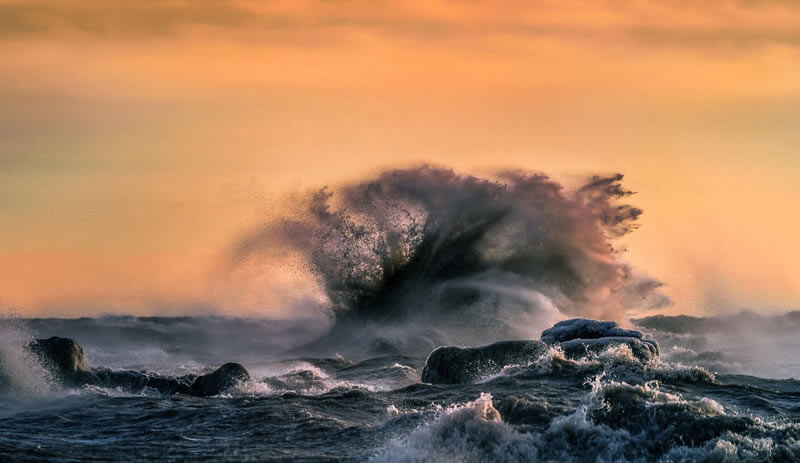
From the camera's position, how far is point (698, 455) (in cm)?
1142

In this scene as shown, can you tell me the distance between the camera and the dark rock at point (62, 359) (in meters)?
21.2

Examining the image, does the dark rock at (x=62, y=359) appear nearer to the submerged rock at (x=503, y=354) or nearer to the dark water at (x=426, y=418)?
the dark water at (x=426, y=418)

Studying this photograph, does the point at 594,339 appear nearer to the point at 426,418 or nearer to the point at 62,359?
the point at 426,418

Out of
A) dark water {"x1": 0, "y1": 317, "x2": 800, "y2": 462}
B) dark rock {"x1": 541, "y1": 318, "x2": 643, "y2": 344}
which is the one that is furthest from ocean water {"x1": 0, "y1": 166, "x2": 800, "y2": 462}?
dark rock {"x1": 541, "y1": 318, "x2": 643, "y2": 344}

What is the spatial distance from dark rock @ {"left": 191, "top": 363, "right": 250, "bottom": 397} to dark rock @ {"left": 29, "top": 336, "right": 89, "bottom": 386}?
9.72 feet

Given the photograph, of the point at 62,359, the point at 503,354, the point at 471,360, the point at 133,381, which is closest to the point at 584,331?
the point at 503,354

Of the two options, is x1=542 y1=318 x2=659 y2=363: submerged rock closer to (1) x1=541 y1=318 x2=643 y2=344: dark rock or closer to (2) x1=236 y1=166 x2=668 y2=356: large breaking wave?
(1) x1=541 y1=318 x2=643 y2=344: dark rock

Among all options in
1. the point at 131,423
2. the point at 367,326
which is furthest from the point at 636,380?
the point at 367,326

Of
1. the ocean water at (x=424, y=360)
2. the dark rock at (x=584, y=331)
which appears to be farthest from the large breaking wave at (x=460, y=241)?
the dark rock at (x=584, y=331)

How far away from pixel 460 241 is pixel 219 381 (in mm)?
19884

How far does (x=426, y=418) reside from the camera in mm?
14375

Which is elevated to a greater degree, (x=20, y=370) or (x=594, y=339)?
(x=594, y=339)

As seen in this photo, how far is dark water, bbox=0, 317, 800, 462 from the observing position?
39.3ft

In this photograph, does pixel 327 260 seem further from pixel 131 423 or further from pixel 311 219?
pixel 131 423
